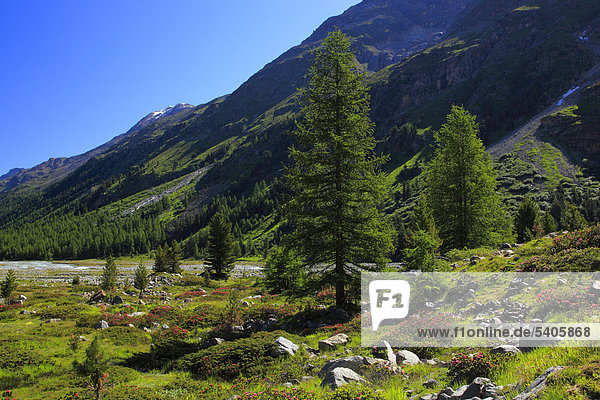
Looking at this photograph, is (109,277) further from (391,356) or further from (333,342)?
(391,356)

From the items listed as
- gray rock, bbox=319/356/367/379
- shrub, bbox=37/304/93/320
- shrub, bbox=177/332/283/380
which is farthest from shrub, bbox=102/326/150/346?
gray rock, bbox=319/356/367/379

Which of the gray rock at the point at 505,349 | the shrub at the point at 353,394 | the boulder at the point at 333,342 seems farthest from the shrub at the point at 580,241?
the shrub at the point at 353,394

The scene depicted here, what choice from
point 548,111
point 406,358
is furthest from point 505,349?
point 548,111

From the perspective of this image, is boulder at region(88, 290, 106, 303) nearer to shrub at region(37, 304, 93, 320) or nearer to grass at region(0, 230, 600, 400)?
shrub at region(37, 304, 93, 320)

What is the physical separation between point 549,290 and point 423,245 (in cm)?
547

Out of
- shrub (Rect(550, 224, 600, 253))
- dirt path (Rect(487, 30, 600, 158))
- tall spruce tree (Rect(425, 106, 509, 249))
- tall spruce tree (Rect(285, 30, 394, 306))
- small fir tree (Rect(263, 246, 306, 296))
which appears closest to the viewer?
shrub (Rect(550, 224, 600, 253))

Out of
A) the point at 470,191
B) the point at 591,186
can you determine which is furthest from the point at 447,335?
the point at 591,186

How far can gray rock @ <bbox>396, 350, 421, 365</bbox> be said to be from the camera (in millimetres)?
9586

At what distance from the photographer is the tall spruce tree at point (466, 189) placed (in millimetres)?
27250

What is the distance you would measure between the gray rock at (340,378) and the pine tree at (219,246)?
155 feet

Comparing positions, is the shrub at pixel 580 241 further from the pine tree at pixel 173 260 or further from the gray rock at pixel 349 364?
the pine tree at pixel 173 260

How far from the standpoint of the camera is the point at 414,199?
13488 cm

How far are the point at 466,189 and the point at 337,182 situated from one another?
1519cm

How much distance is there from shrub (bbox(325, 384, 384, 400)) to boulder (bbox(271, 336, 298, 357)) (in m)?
5.83
